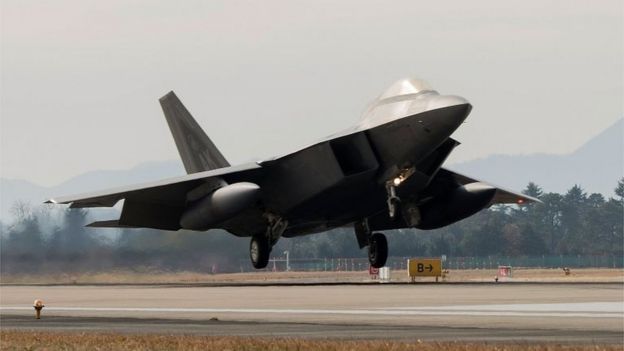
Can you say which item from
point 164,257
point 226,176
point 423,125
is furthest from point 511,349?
point 164,257

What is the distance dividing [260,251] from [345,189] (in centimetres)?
438

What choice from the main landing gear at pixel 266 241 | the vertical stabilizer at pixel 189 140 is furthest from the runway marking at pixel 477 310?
the vertical stabilizer at pixel 189 140

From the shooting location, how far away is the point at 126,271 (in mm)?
46094

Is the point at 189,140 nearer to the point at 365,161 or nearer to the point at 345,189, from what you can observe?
the point at 345,189

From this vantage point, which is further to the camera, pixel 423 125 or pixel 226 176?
pixel 226 176

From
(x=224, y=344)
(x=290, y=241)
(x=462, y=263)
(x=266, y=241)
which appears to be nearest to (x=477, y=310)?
(x=224, y=344)

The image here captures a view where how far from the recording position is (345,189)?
1356 inches

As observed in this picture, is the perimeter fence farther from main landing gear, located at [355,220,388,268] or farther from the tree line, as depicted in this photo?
main landing gear, located at [355,220,388,268]

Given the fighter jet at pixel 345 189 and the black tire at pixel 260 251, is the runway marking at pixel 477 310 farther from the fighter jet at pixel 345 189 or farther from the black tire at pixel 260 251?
the black tire at pixel 260 251

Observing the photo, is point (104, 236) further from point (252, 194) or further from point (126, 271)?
point (252, 194)

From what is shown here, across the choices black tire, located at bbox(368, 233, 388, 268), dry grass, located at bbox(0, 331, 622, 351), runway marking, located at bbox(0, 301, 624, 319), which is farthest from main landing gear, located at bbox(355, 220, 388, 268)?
dry grass, located at bbox(0, 331, 622, 351)

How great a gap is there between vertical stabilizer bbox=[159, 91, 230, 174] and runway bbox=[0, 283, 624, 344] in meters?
11.6

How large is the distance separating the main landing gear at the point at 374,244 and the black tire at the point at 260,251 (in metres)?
2.89

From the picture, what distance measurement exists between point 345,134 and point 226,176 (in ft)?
15.5
